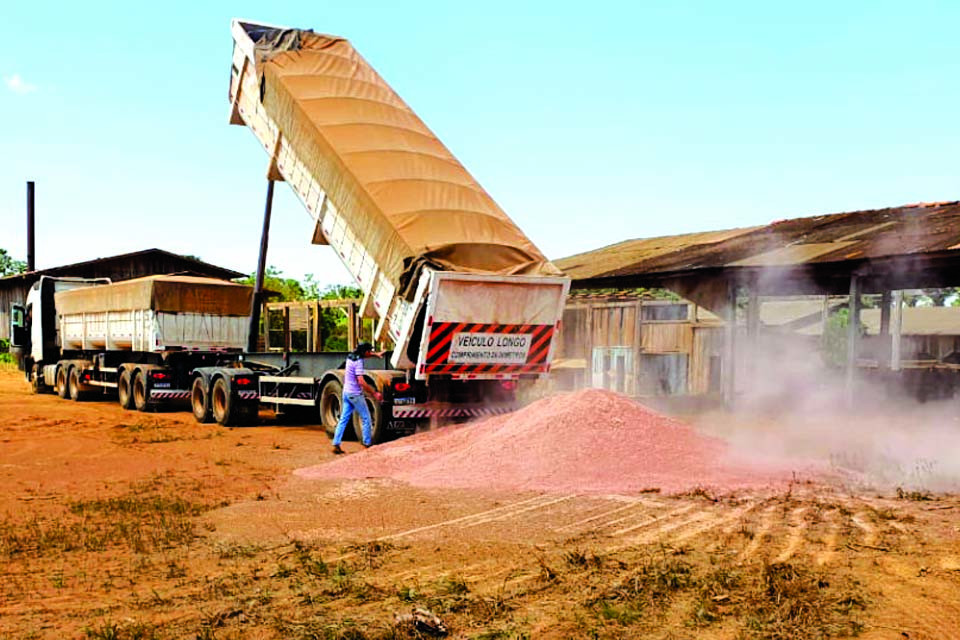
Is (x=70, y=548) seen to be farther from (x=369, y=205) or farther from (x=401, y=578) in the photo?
(x=369, y=205)

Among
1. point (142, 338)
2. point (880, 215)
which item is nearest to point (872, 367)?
point (880, 215)

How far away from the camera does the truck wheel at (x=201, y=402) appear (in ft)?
56.7

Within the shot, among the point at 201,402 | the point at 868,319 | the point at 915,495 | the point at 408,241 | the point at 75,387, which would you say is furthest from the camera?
the point at 868,319

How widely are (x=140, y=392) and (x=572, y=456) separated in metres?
13.1

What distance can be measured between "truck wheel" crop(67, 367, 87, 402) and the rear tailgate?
14.5 metres

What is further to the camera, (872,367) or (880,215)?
(872,367)

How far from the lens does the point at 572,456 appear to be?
394 inches

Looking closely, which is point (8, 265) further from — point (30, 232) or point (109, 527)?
point (109, 527)

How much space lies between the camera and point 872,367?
19.5m

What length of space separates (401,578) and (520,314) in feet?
24.2

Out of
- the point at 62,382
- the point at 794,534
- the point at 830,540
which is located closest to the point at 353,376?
the point at 794,534

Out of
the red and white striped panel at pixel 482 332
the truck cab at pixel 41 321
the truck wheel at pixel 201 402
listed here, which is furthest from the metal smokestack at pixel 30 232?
the red and white striped panel at pixel 482 332

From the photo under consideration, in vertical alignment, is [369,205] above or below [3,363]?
above

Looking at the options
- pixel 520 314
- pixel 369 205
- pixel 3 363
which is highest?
pixel 369 205
